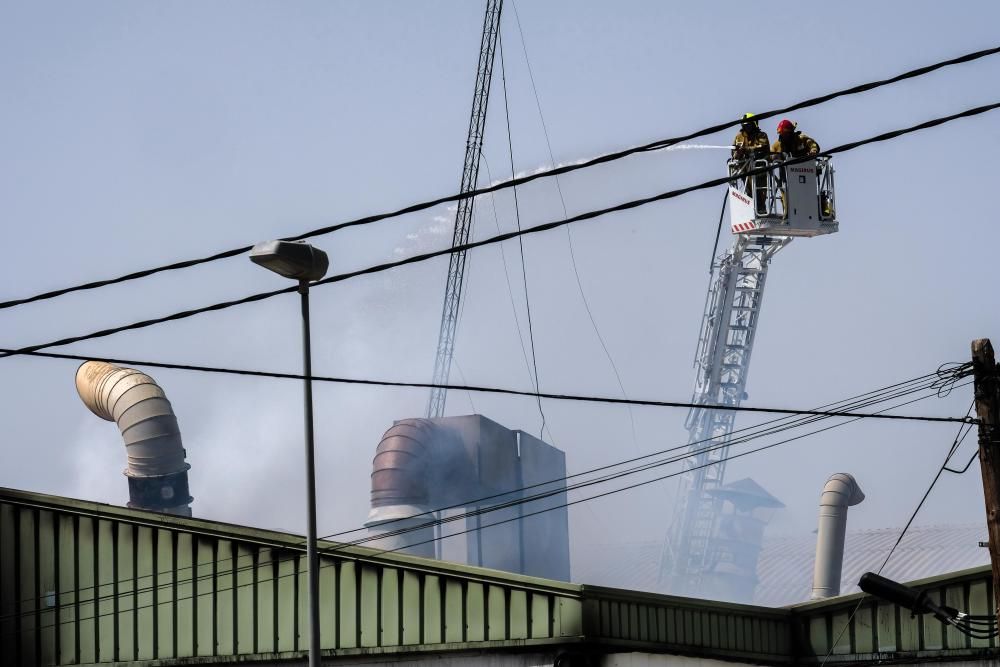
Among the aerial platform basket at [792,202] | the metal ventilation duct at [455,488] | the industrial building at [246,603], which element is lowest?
the industrial building at [246,603]

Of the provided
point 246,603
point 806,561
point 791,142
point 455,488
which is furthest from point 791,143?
point 806,561

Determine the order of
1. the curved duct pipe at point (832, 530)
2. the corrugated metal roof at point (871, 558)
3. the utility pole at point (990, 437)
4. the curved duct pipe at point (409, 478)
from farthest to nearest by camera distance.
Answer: the corrugated metal roof at point (871, 558), the curved duct pipe at point (832, 530), the curved duct pipe at point (409, 478), the utility pole at point (990, 437)

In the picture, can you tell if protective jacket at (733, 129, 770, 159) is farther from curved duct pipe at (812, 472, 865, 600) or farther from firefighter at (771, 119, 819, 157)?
curved duct pipe at (812, 472, 865, 600)

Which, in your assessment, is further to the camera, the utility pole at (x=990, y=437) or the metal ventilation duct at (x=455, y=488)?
the metal ventilation duct at (x=455, y=488)

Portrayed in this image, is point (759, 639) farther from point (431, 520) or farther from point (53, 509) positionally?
point (431, 520)

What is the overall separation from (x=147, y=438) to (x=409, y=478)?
9300 millimetres

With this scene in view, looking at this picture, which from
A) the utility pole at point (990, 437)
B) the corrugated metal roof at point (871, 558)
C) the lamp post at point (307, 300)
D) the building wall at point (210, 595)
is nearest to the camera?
→ the lamp post at point (307, 300)

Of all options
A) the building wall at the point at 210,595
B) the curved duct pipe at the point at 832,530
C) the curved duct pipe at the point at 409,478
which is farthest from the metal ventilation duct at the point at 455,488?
the building wall at the point at 210,595

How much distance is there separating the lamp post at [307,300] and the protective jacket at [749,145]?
70.6ft

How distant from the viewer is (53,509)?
78.2ft

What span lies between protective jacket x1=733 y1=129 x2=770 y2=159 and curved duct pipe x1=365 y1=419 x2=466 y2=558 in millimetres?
20586

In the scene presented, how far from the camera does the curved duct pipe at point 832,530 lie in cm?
5344

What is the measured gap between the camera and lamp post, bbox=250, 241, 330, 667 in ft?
45.0

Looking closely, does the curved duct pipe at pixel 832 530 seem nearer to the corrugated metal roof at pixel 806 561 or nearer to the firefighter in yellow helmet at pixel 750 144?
the corrugated metal roof at pixel 806 561
